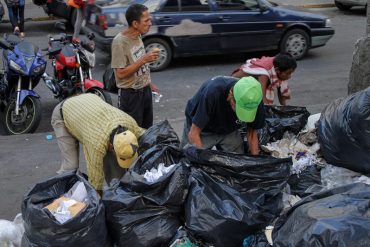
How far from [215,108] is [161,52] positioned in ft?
17.9

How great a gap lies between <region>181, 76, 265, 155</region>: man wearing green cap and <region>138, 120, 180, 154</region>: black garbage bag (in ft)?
0.37

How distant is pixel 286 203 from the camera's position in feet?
13.6

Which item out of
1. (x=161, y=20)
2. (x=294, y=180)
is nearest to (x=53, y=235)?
(x=294, y=180)

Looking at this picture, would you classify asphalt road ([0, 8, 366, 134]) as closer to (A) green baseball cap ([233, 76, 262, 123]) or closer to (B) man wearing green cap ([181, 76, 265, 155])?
(B) man wearing green cap ([181, 76, 265, 155])

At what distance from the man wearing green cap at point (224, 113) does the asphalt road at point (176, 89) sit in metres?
1.80

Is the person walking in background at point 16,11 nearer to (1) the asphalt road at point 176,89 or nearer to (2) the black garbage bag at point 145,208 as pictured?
(1) the asphalt road at point 176,89

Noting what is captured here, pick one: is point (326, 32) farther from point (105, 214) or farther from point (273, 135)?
point (105, 214)

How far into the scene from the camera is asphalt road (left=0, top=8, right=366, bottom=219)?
577 cm

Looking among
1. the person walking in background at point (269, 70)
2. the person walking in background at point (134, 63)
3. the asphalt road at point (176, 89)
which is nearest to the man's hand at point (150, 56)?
the person walking in background at point (134, 63)

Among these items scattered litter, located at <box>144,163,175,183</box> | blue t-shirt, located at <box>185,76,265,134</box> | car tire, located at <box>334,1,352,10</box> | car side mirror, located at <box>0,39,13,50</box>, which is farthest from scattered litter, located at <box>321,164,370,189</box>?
car tire, located at <box>334,1,352,10</box>

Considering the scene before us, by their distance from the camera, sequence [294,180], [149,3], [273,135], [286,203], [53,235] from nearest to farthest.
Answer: [53,235] < [286,203] < [294,180] < [273,135] < [149,3]

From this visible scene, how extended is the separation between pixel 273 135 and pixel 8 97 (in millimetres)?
3411

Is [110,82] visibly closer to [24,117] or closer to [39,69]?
[39,69]

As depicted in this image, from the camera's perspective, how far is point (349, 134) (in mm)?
4445
